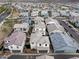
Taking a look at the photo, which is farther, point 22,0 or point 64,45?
point 22,0

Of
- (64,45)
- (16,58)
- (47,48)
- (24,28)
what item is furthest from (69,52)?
(24,28)

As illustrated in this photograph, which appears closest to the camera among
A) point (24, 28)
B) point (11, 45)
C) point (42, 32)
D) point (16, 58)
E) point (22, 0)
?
point (16, 58)

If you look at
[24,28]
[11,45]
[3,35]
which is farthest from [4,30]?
[11,45]

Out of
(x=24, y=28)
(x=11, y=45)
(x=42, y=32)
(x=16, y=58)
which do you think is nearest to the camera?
(x=16, y=58)

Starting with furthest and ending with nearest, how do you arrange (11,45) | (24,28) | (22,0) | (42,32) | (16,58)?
(22,0) → (24,28) → (42,32) → (11,45) → (16,58)

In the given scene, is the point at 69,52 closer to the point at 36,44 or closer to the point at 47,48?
the point at 47,48

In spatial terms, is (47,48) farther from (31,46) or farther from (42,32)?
(42,32)

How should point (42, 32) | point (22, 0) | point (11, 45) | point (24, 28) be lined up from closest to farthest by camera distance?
point (11, 45) < point (42, 32) < point (24, 28) < point (22, 0)

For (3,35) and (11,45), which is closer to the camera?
(11,45)
